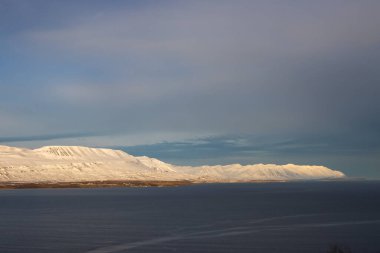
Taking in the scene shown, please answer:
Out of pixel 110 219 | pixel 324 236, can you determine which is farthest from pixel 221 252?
pixel 110 219

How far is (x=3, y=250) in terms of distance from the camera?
150ft

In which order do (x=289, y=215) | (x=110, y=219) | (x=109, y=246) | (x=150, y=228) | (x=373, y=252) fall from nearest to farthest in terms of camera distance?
1. (x=373, y=252)
2. (x=109, y=246)
3. (x=150, y=228)
4. (x=110, y=219)
5. (x=289, y=215)

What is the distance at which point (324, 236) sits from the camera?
5372cm

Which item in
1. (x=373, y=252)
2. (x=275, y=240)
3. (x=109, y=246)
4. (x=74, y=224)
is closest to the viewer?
(x=373, y=252)

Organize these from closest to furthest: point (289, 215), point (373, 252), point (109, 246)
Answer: point (373, 252) → point (109, 246) → point (289, 215)

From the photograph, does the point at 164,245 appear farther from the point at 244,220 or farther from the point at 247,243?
the point at 244,220

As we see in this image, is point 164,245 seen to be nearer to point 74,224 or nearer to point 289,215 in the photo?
point 74,224

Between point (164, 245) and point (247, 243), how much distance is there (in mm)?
7171

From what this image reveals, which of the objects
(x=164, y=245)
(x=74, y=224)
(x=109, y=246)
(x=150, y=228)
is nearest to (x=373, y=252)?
(x=164, y=245)

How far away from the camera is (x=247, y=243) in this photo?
49062 millimetres

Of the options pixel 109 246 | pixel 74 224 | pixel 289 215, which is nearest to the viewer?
pixel 109 246

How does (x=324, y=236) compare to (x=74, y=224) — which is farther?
(x=74, y=224)

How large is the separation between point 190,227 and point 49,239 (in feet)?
51.7

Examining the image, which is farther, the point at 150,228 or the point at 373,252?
the point at 150,228
